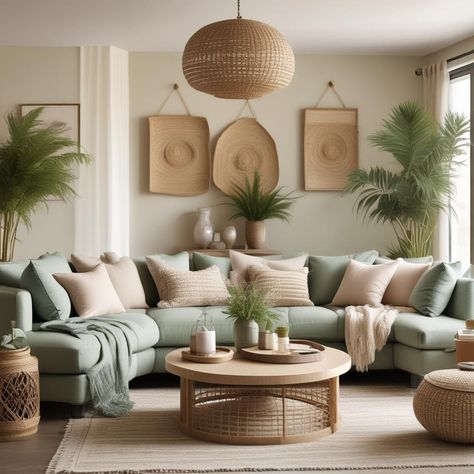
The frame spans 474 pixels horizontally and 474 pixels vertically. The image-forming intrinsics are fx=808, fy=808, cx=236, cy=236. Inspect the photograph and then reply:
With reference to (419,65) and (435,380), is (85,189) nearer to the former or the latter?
(419,65)

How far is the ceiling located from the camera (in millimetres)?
6176

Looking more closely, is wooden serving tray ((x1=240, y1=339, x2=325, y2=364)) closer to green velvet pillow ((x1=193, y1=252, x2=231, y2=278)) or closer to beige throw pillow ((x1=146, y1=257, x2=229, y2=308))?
beige throw pillow ((x1=146, y1=257, x2=229, y2=308))

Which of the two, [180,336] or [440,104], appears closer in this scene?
[180,336]

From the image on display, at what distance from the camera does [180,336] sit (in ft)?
17.2

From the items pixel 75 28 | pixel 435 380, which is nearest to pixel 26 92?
pixel 75 28

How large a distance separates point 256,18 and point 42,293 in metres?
3.03

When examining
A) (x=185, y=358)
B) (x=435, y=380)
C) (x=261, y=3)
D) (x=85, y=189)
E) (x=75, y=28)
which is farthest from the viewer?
(x=85, y=189)

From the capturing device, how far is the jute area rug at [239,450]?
140 inches

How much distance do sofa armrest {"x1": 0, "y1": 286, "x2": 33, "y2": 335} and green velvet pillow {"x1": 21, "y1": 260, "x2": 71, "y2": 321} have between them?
267 mm

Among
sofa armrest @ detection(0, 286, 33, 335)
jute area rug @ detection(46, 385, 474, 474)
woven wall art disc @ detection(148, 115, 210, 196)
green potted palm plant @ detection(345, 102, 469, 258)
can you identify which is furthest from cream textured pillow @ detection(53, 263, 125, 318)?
green potted palm plant @ detection(345, 102, 469, 258)

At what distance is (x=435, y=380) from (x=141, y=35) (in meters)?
4.50

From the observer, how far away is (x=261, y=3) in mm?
6125

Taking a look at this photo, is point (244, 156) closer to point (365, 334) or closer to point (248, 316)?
point (365, 334)

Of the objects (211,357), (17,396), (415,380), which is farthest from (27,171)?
(415,380)
